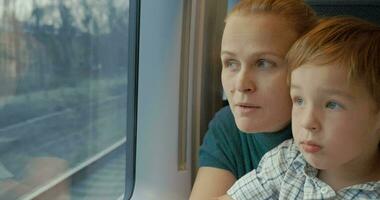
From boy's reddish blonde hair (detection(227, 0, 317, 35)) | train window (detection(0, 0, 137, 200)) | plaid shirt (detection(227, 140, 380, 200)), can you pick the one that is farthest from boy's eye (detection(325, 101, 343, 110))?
train window (detection(0, 0, 137, 200))

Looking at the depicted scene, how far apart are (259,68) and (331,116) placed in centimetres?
28

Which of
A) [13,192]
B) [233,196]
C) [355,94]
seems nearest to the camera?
[355,94]

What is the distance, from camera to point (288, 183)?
1150 mm

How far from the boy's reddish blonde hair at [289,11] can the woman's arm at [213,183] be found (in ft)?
1.49

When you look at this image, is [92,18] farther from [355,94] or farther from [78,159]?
[355,94]

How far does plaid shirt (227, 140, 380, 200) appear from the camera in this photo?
1.08m

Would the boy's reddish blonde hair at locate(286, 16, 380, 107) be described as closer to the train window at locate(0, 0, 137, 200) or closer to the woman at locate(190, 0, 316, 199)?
the woman at locate(190, 0, 316, 199)

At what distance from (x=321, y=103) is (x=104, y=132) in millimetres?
1049

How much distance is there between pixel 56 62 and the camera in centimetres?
170

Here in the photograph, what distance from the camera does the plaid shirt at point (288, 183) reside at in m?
1.08

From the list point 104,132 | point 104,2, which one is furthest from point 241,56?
point 104,132

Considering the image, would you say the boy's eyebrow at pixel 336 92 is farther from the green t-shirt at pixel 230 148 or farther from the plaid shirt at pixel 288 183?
the green t-shirt at pixel 230 148

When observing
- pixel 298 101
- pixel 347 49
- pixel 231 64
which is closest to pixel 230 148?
pixel 231 64

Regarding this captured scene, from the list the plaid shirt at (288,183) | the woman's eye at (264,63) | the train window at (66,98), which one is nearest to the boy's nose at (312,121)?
the plaid shirt at (288,183)
